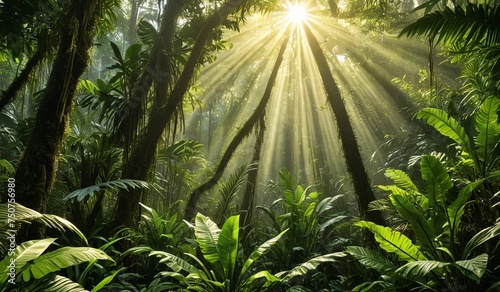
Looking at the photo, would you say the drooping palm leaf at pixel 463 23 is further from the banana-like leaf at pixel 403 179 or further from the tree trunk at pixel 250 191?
the tree trunk at pixel 250 191

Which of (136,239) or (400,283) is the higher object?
(136,239)

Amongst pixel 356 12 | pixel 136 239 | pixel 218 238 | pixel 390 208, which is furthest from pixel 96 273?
pixel 356 12

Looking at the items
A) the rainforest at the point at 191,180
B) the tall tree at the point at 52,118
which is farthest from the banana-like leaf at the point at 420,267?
the tall tree at the point at 52,118

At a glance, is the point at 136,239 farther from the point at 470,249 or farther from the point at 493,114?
the point at 493,114

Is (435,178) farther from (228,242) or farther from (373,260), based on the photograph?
(228,242)

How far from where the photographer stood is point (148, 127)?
4516 mm

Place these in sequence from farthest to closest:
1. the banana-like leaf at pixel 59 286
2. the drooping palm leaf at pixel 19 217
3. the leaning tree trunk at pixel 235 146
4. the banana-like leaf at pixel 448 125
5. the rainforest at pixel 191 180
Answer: the leaning tree trunk at pixel 235 146 < the banana-like leaf at pixel 448 125 < the rainforest at pixel 191 180 < the banana-like leaf at pixel 59 286 < the drooping palm leaf at pixel 19 217

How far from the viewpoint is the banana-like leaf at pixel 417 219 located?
124 inches

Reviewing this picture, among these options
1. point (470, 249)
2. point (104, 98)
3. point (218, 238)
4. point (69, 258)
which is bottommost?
point (470, 249)

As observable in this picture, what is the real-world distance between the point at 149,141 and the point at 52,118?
61.0 inches

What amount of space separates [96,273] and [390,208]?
3455 mm

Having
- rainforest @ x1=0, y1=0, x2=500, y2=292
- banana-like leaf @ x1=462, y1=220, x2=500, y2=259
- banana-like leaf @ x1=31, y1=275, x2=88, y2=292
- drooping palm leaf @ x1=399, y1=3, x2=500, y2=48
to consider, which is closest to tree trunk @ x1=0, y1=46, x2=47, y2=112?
rainforest @ x1=0, y1=0, x2=500, y2=292

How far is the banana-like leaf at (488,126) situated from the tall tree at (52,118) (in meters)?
3.86

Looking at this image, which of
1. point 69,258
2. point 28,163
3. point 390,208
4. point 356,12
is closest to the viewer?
point 69,258
